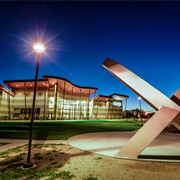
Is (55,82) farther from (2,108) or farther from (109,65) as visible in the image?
(109,65)

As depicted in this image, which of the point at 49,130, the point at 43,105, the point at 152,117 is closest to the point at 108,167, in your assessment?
the point at 152,117

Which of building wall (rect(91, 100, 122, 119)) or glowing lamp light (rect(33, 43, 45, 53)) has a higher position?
glowing lamp light (rect(33, 43, 45, 53))

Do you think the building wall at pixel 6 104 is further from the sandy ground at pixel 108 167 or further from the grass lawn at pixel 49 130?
the sandy ground at pixel 108 167

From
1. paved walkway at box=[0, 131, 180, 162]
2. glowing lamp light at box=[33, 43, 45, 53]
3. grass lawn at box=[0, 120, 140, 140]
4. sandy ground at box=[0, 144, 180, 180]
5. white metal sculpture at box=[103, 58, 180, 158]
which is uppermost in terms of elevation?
glowing lamp light at box=[33, 43, 45, 53]

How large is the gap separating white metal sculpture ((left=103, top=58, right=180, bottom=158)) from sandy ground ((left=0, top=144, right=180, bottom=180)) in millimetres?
594

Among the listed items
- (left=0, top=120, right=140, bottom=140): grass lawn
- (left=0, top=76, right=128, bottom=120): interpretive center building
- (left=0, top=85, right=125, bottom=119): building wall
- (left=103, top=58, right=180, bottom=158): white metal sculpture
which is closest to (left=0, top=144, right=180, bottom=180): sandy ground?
(left=103, top=58, right=180, bottom=158): white metal sculpture

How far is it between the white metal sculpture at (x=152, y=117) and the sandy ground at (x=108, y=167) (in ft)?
1.95

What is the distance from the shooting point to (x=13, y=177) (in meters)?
4.45

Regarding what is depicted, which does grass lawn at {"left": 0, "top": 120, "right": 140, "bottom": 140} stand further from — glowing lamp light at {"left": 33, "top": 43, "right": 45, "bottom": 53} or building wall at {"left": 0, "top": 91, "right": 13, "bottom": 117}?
building wall at {"left": 0, "top": 91, "right": 13, "bottom": 117}

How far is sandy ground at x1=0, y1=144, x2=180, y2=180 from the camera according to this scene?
181 inches

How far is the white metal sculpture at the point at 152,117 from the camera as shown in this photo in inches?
246

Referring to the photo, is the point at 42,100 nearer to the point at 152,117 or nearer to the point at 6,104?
the point at 6,104

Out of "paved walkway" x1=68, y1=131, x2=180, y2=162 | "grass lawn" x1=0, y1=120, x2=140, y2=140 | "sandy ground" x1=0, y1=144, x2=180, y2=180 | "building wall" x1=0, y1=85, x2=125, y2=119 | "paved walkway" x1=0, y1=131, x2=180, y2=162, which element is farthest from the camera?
"building wall" x1=0, y1=85, x2=125, y2=119

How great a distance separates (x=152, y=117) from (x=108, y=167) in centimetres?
292
